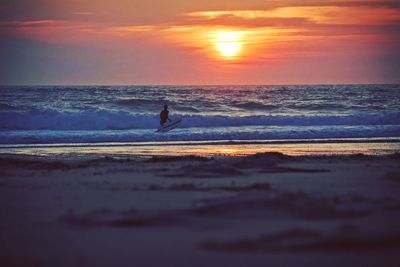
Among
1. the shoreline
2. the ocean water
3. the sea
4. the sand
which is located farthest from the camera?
the ocean water

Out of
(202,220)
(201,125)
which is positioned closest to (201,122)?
(201,125)

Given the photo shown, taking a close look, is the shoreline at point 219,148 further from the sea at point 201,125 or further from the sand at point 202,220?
the sand at point 202,220

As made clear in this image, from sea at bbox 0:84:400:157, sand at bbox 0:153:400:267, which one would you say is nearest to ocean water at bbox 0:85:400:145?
sea at bbox 0:84:400:157

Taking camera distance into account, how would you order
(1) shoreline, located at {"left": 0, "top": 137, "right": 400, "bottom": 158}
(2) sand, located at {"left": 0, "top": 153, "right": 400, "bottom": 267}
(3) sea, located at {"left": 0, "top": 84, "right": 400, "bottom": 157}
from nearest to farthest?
(2) sand, located at {"left": 0, "top": 153, "right": 400, "bottom": 267} < (1) shoreline, located at {"left": 0, "top": 137, "right": 400, "bottom": 158} < (3) sea, located at {"left": 0, "top": 84, "right": 400, "bottom": 157}

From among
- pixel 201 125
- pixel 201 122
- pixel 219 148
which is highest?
pixel 219 148

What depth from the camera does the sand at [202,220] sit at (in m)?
4.58

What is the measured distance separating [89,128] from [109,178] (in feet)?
78.4

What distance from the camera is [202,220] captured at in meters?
5.72

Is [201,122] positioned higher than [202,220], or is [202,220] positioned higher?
[202,220]

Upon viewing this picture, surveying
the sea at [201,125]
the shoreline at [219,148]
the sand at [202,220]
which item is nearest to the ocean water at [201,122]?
the sea at [201,125]

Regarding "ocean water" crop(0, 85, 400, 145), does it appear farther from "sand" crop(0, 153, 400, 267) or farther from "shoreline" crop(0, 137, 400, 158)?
"sand" crop(0, 153, 400, 267)

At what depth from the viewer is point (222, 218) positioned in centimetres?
580

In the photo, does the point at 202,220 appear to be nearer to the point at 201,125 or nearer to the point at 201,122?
the point at 201,125

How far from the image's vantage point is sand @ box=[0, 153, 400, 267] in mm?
4578
